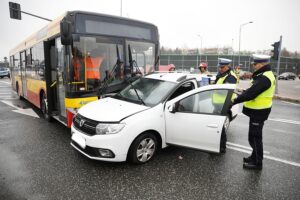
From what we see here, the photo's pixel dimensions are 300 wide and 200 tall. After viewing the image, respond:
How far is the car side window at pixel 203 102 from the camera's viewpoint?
417 cm

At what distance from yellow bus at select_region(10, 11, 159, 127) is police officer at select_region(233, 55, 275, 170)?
2944 mm

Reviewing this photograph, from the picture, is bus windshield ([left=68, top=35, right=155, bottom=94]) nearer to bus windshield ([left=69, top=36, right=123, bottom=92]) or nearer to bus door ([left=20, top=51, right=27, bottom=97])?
bus windshield ([left=69, top=36, right=123, bottom=92])

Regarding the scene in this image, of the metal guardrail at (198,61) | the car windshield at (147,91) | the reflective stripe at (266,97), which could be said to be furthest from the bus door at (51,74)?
the metal guardrail at (198,61)

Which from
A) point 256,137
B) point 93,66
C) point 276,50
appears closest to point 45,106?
point 93,66

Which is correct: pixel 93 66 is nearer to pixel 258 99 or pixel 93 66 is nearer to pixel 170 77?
pixel 170 77

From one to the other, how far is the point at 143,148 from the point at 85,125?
1.11 metres

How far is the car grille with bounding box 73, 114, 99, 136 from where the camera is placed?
3.87 m

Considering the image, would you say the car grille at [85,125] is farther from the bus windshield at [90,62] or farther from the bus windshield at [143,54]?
the bus windshield at [143,54]

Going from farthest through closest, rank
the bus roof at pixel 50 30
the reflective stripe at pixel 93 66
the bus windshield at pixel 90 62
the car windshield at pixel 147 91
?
the bus roof at pixel 50 30, the reflective stripe at pixel 93 66, the bus windshield at pixel 90 62, the car windshield at pixel 147 91

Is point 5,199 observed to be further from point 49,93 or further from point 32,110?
Answer: point 32,110

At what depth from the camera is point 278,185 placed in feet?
11.9

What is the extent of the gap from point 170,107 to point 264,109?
1624mm

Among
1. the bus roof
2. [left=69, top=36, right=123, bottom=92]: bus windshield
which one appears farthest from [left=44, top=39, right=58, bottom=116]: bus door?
[left=69, top=36, right=123, bottom=92]: bus windshield

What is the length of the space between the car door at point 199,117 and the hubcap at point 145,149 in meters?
0.35
